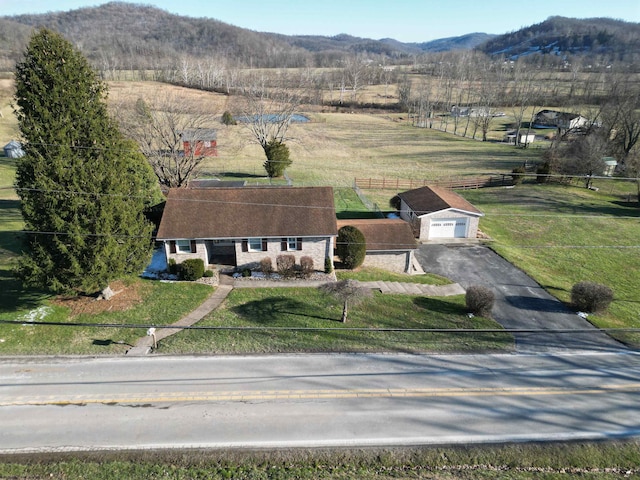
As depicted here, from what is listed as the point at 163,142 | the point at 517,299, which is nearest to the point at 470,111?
the point at 163,142

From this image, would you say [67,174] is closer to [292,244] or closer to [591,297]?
[292,244]

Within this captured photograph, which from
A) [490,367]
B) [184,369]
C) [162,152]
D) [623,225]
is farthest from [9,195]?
[623,225]

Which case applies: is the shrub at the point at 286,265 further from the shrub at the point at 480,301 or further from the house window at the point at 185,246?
the shrub at the point at 480,301

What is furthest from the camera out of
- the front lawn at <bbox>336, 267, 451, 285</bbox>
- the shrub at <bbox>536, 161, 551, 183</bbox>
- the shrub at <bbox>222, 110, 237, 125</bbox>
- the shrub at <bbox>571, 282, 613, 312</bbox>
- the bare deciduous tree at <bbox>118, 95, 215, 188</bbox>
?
the shrub at <bbox>222, 110, 237, 125</bbox>

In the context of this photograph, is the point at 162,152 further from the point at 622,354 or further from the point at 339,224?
the point at 622,354

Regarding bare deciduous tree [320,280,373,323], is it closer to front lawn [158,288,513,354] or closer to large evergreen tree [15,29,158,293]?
front lawn [158,288,513,354]

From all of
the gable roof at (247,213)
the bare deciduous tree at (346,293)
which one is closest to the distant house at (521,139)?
the gable roof at (247,213)

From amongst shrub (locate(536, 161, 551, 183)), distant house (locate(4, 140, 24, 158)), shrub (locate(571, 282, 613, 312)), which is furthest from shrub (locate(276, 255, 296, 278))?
distant house (locate(4, 140, 24, 158))
